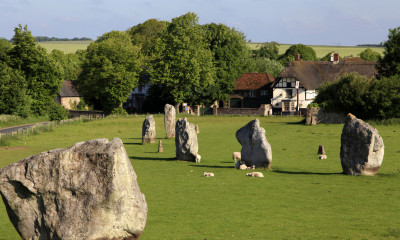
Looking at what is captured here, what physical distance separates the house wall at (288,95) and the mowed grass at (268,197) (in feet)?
200

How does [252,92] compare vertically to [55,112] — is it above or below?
above

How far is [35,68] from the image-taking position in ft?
295

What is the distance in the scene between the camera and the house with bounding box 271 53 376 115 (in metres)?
106

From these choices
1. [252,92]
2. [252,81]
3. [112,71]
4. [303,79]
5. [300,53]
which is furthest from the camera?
[300,53]

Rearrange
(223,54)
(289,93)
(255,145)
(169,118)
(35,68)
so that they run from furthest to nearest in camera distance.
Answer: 1. (289,93)
2. (223,54)
3. (35,68)
4. (169,118)
5. (255,145)

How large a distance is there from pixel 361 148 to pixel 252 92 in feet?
272

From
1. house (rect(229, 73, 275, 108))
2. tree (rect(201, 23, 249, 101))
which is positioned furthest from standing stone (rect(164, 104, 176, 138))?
house (rect(229, 73, 275, 108))

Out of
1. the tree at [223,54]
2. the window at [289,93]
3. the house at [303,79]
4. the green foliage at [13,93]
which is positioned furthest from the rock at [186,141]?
the window at [289,93]

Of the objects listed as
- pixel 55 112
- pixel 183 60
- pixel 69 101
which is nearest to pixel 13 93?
pixel 55 112

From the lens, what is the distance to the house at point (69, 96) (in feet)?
380

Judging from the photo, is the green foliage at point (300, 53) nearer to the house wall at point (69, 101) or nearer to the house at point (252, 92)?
the house at point (252, 92)

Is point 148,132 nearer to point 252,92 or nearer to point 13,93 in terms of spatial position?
point 13,93

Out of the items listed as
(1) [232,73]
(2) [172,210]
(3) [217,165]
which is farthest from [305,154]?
(1) [232,73]

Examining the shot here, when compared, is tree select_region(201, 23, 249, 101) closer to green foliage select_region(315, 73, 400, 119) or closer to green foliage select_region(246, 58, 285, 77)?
green foliage select_region(246, 58, 285, 77)
